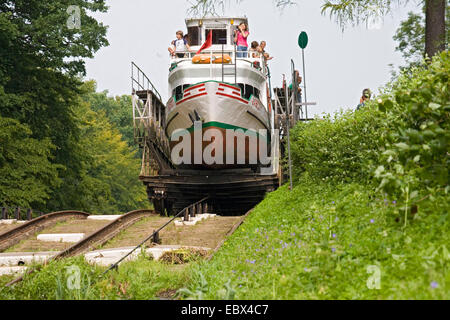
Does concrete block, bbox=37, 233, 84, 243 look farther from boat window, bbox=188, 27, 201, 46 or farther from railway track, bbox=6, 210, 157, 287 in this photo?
boat window, bbox=188, 27, 201, 46

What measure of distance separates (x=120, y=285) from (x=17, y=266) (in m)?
3.06

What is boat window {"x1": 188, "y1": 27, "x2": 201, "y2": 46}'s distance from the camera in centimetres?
2149

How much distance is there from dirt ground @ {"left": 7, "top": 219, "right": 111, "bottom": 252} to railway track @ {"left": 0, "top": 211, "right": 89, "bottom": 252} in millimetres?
117

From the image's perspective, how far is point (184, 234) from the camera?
34.6 ft

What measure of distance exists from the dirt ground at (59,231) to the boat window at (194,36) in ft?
36.4

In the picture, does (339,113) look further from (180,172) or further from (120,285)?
(180,172)

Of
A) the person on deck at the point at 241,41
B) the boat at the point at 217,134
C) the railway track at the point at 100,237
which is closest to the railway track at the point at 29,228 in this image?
the railway track at the point at 100,237

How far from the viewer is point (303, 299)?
3971mm

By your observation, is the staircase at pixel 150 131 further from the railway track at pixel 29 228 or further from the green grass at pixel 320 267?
the green grass at pixel 320 267

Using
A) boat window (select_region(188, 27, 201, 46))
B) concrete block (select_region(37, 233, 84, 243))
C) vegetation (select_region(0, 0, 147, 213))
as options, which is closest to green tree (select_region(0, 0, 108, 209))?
vegetation (select_region(0, 0, 147, 213))

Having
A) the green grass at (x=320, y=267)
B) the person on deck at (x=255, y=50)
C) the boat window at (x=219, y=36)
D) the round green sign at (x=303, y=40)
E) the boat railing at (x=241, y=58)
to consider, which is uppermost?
the boat window at (x=219, y=36)

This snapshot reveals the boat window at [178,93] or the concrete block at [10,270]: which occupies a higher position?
the boat window at [178,93]

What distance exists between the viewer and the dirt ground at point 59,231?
31.6 ft

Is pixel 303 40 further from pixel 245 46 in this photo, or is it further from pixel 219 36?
pixel 219 36
